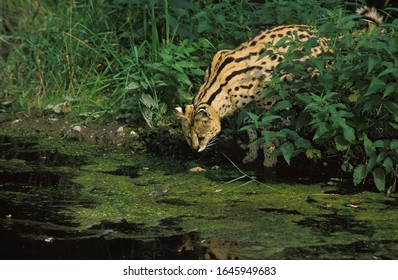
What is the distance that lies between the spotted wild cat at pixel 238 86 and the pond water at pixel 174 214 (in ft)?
1.06

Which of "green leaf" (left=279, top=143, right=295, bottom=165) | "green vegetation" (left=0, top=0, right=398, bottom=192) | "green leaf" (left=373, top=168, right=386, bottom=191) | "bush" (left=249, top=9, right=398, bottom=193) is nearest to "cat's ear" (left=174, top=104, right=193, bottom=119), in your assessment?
"green vegetation" (left=0, top=0, right=398, bottom=192)

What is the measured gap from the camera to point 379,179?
6.92 m

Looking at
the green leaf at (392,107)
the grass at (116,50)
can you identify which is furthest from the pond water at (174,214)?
the grass at (116,50)

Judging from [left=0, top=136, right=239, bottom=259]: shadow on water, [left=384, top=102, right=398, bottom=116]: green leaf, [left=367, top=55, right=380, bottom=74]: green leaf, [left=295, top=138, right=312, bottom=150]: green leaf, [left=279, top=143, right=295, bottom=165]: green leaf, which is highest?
[left=367, top=55, right=380, bottom=74]: green leaf

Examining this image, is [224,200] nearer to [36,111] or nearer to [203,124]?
[203,124]

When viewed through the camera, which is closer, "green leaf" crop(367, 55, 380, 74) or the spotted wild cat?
"green leaf" crop(367, 55, 380, 74)

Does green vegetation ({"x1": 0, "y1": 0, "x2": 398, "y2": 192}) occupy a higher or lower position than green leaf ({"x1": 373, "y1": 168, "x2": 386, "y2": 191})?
higher

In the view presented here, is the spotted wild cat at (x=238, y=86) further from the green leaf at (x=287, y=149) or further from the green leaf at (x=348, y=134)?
the green leaf at (x=348, y=134)

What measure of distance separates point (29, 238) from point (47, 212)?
0.58 m

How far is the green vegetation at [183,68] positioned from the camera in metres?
6.97

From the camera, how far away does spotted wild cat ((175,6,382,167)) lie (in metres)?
7.93

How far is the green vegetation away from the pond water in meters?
0.46

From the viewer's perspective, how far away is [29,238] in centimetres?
609

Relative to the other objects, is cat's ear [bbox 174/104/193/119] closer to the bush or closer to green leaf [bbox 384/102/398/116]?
the bush
